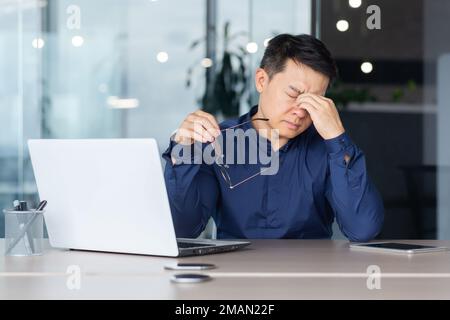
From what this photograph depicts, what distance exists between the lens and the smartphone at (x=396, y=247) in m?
2.01

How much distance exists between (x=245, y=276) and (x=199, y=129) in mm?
635

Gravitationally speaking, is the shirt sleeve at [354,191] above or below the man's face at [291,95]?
below

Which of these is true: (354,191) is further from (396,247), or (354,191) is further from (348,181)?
(396,247)

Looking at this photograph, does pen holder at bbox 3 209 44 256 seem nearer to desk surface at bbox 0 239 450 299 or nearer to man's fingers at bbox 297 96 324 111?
desk surface at bbox 0 239 450 299

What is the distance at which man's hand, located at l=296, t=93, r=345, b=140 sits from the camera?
2.33 m

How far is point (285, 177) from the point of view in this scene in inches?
98.0

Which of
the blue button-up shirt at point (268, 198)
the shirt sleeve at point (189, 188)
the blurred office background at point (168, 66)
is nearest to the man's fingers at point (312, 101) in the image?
the blue button-up shirt at point (268, 198)

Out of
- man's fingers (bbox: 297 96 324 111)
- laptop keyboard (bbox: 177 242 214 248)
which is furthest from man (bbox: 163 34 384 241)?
laptop keyboard (bbox: 177 242 214 248)

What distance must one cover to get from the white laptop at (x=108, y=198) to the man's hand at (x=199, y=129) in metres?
0.28

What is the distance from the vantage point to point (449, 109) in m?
4.86

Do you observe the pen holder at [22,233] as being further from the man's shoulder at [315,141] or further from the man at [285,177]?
the man's shoulder at [315,141]

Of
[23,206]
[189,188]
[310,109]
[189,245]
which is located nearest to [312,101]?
[310,109]
